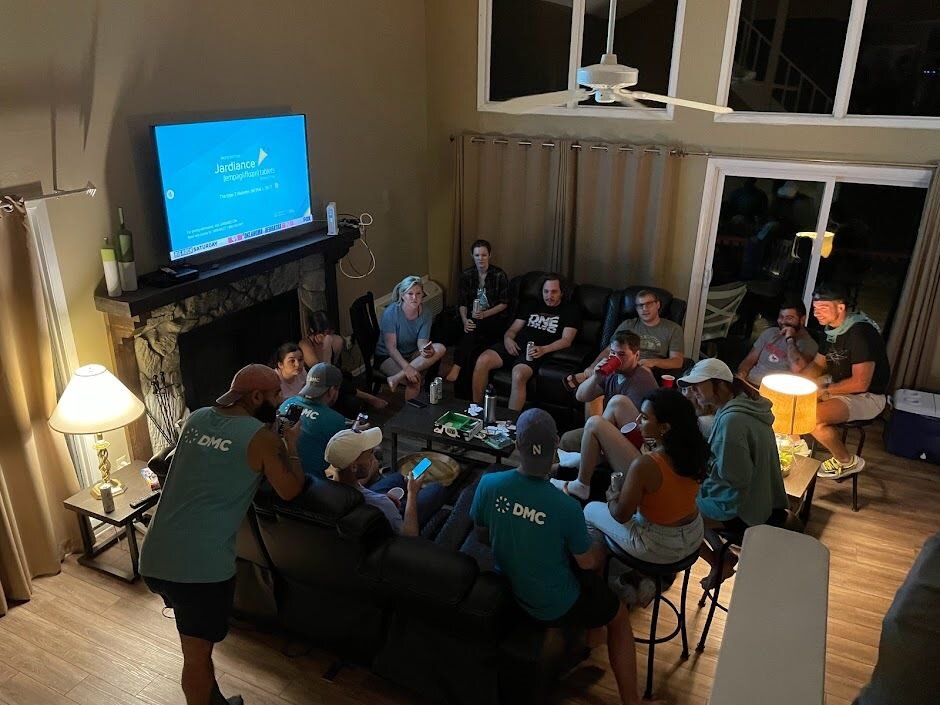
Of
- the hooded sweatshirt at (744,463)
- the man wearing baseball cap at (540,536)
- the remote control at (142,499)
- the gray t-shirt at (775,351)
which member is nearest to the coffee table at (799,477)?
the hooded sweatshirt at (744,463)

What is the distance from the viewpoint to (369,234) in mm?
5785

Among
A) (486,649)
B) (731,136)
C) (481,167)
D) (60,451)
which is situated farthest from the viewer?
(481,167)

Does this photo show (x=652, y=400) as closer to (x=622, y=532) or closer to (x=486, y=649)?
(x=622, y=532)

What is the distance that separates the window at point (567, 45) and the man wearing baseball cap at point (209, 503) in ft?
11.7

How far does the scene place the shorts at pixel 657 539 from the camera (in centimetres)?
281

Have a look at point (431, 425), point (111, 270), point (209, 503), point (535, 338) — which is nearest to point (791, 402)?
point (431, 425)

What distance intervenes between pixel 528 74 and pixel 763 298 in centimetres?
267

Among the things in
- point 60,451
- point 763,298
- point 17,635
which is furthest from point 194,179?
point 763,298

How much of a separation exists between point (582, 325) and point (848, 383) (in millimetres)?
1856

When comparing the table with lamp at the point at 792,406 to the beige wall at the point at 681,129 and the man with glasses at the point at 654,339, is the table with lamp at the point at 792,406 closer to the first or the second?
the man with glasses at the point at 654,339

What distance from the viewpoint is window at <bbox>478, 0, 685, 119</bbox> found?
5.40 m

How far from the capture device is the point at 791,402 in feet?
11.1

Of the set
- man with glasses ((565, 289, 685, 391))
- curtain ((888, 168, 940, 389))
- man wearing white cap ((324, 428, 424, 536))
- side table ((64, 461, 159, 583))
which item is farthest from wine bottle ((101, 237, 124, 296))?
curtain ((888, 168, 940, 389))

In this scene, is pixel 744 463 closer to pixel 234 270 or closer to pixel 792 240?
pixel 234 270
